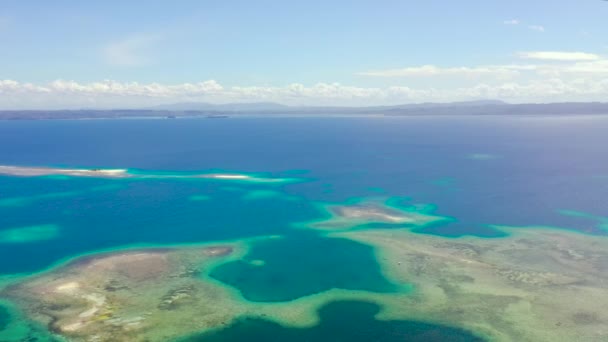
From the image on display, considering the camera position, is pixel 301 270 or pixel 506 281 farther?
pixel 301 270

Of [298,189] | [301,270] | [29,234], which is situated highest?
[298,189]

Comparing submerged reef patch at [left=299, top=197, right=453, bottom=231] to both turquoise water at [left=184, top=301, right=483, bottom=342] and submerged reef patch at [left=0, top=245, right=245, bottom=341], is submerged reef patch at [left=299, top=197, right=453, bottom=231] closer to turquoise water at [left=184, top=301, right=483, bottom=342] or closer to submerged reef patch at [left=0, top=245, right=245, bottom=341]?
submerged reef patch at [left=0, top=245, right=245, bottom=341]

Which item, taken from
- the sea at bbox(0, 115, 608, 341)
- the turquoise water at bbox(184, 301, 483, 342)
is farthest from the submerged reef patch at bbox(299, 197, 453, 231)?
the turquoise water at bbox(184, 301, 483, 342)

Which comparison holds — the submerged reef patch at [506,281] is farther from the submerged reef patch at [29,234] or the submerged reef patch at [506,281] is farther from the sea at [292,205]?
the submerged reef patch at [29,234]

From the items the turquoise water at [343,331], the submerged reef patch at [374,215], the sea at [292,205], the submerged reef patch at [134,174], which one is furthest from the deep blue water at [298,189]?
the turquoise water at [343,331]

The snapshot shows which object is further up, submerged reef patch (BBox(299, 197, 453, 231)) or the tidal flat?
submerged reef patch (BBox(299, 197, 453, 231))

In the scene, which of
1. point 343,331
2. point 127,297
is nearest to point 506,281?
point 343,331

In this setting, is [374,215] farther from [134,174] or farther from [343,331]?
[134,174]
